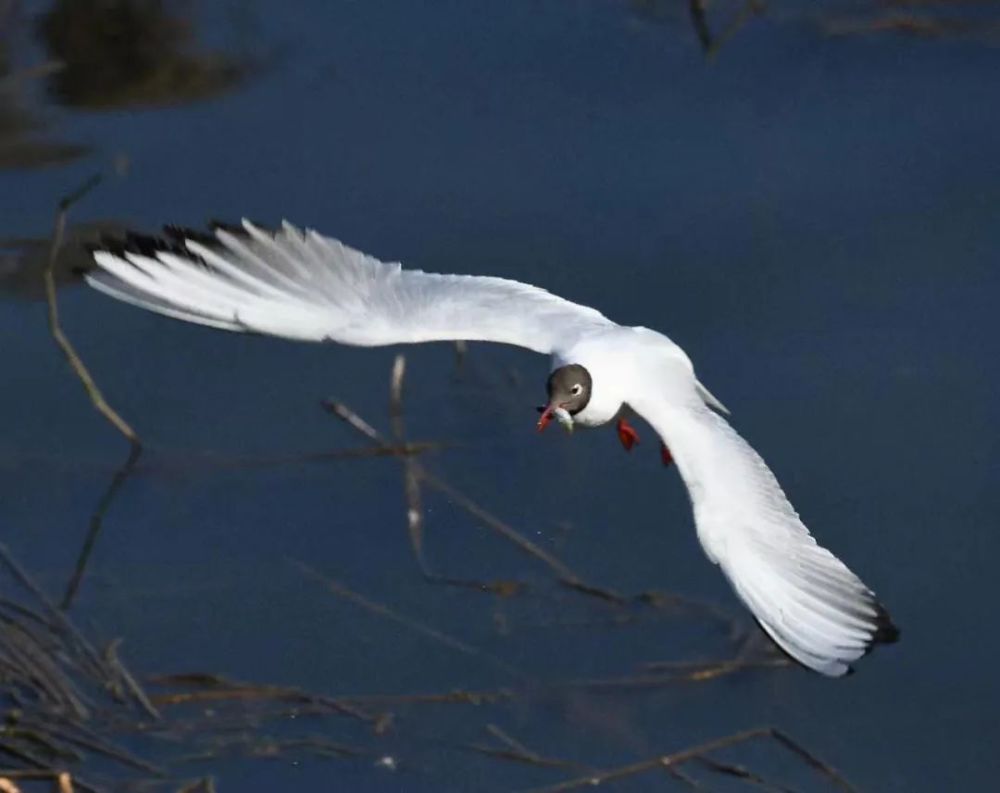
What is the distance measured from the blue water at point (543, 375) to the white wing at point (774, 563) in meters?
0.64

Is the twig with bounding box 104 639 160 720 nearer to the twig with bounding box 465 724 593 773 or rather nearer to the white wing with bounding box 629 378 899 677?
the twig with bounding box 465 724 593 773

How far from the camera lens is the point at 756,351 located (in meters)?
7.73

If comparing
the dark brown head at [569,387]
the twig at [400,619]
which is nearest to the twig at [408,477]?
the twig at [400,619]

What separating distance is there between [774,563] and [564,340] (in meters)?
0.93

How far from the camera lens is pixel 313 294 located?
261 inches

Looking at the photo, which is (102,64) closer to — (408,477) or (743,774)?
(408,477)

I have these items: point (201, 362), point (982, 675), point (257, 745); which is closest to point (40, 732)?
point (257, 745)

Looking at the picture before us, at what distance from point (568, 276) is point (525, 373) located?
466 mm

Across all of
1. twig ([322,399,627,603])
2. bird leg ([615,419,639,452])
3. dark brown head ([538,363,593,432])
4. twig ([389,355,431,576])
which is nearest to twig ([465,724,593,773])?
twig ([322,399,627,603])

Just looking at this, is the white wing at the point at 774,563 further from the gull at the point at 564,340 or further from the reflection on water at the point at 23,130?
the reflection on water at the point at 23,130

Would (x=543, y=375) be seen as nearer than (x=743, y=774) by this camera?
No

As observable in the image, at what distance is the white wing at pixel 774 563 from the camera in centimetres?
580

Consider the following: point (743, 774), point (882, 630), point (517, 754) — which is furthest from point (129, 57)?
point (882, 630)

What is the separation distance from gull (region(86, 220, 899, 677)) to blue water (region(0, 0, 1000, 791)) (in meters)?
0.63
